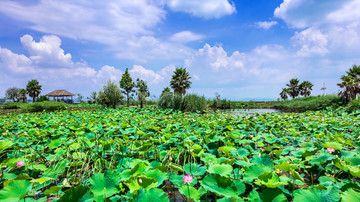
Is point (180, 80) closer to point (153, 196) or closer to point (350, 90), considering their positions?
point (350, 90)

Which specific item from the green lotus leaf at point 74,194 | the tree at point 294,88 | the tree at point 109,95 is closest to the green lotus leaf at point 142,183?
the green lotus leaf at point 74,194

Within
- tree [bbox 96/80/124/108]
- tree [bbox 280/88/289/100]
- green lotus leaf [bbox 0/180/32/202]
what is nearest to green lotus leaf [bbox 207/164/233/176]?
green lotus leaf [bbox 0/180/32/202]

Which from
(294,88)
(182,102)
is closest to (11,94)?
(182,102)

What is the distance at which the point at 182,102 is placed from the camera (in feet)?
37.9

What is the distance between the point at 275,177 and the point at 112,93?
15819mm

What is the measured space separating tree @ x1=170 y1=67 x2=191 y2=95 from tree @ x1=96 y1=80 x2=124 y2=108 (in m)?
16.2

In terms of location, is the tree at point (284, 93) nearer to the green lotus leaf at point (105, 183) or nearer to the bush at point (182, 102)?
the bush at point (182, 102)

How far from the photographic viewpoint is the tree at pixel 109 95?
15.1m

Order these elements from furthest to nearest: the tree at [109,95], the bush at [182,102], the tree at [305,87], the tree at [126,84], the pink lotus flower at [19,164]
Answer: the tree at [305,87]
the tree at [126,84]
the tree at [109,95]
the bush at [182,102]
the pink lotus flower at [19,164]

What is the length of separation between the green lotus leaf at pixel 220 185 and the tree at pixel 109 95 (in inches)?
606

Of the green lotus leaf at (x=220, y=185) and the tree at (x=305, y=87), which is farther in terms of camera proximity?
the tree at (x=305, y=87)

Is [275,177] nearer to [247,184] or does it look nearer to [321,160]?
[247,184]

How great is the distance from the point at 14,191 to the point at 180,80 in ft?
98.5

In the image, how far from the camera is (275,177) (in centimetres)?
108
